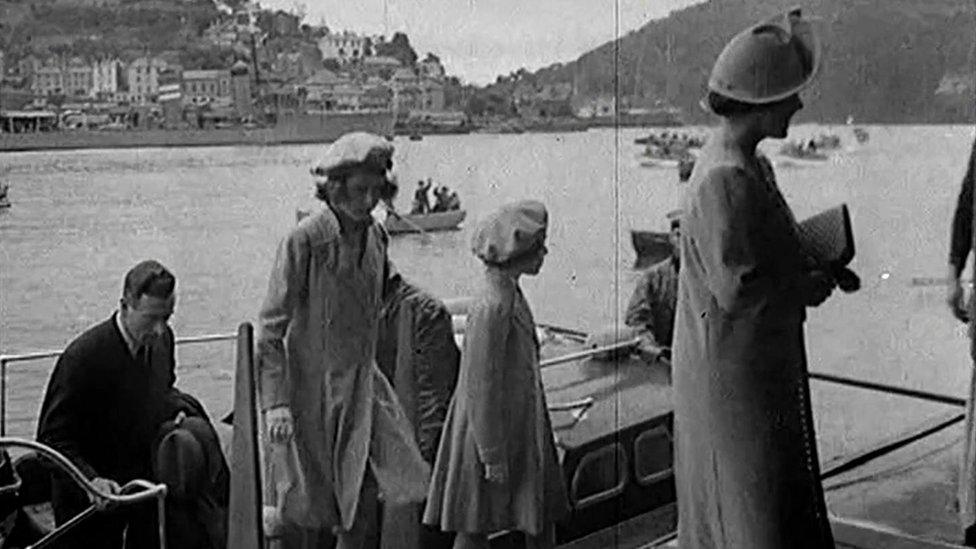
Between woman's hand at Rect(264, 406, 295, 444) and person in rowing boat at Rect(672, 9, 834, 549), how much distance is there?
58 centimetres

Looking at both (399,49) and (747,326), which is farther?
(399,49)

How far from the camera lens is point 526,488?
201 cm

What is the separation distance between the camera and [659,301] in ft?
6.20

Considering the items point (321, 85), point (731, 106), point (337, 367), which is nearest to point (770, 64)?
point (731, 106)

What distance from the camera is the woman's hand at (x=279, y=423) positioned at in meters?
2.02

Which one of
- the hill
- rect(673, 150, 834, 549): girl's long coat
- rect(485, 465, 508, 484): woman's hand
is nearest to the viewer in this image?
rect(673, 150, 834, 549): girl's long coat

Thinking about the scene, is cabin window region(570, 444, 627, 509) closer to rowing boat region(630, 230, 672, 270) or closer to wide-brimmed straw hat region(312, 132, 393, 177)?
rowing boat region(630, 230, 672, 270)

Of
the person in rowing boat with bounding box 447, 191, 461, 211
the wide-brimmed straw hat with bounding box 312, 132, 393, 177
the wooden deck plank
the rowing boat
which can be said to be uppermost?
the wide-brimmed straw hat with bounding box 312, 132, 393, 177

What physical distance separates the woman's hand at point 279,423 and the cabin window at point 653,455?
0.51 metres

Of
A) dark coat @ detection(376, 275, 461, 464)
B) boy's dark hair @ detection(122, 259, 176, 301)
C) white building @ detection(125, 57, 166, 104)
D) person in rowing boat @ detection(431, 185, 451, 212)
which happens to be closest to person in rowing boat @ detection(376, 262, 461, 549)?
dark coat @ detection(376, 275, 461, 464)

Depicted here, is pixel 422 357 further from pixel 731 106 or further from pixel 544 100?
pixel 731 106

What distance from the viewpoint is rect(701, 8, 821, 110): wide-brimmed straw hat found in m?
1.67

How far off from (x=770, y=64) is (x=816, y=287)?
284 millimetres

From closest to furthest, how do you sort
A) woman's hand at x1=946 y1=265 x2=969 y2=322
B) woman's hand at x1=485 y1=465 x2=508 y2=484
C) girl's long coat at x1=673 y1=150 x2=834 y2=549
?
girl's long coat at x1=673 y1=150 x2=834 y2=549 → woman's hand at x1=946 y1=265 x2=969 y2=322 → woman's hand at x1=485 y1=465 x2=508 y2=484
